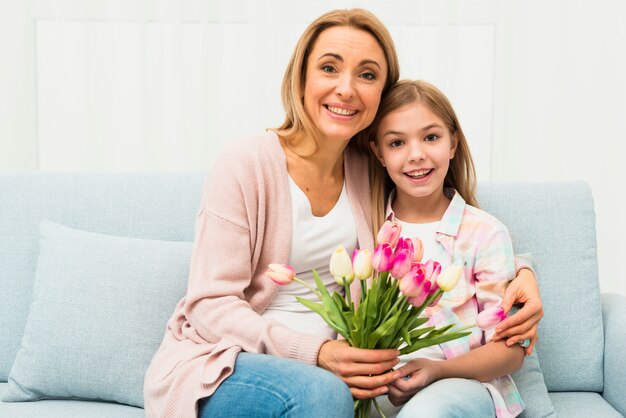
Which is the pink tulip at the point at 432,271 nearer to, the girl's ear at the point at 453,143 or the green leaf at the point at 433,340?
the green leaf at the point at 433,340

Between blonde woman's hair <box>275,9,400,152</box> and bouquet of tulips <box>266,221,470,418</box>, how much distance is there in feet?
1.67

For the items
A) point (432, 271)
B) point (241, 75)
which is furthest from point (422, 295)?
point (241, 75)

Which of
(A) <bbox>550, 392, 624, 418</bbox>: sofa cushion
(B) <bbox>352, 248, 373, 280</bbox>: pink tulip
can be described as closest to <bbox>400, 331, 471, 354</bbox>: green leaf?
(B) <bbox>352, 248, 373, 280</bbox>: pink tulip

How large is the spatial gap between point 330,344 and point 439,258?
422 millimetres

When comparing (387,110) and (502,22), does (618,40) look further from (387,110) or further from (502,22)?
(387,110)

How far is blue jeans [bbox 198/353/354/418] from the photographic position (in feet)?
4.44

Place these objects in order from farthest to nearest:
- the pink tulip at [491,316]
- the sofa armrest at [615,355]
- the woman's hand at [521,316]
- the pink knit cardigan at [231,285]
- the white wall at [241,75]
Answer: the white wall at [241,75], the sofa armrest at [615,355], the woman's hand at [521,316], the pink knit cardigan at [231,285], the pink tulip at [491,316]

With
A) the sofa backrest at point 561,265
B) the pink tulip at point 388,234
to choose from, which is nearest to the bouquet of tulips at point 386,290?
the pink tulip at point 388,234

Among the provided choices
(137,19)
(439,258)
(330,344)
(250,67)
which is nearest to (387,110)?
(439,258)

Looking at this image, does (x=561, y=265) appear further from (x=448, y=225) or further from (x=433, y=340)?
(x=433, y=340)

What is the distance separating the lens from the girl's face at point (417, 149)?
71.5 inches

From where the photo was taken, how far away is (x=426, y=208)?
1906 millimetres

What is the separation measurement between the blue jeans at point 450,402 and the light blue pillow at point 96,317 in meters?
0.63

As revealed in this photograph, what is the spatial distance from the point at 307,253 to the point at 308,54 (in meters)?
0.47
